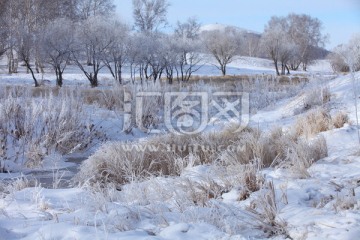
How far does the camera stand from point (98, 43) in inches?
1260

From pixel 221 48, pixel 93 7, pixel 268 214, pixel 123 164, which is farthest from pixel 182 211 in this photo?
pixel 93 7

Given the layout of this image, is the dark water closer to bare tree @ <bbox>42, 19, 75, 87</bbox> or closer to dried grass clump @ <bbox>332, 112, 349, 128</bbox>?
dried grass clump @ <bbox>332, 112, 349, 128</bbox>

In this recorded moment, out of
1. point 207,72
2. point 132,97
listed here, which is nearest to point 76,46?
point 207,72

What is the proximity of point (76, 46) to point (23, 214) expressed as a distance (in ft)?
95.8

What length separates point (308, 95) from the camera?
10.7 m

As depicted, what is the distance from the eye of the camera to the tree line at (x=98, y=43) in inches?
1235

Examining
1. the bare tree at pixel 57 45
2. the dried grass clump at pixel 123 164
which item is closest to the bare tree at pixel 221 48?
the bare tree at pixel 57 45

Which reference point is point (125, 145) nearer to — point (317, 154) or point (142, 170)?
point (142, 170)

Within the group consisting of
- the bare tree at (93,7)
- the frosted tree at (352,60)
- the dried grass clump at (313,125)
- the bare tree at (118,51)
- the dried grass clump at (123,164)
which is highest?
the bare tree at (93,7)

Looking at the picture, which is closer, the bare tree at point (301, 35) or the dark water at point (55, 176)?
the dark water at point (55, 176)

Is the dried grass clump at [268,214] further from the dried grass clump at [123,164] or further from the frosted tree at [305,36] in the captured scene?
the frosted tree at [305,36]

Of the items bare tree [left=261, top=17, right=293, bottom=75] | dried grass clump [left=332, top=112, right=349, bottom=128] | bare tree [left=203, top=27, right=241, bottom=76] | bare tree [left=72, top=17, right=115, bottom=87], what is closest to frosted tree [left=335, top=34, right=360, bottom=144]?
dried grass clump [left=332, top=112, right=349, bottom=128]

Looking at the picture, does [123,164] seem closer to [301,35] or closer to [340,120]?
[340,120]

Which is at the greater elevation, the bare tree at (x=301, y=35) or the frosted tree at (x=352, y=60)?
the bare tree at (x=301, y=35)
